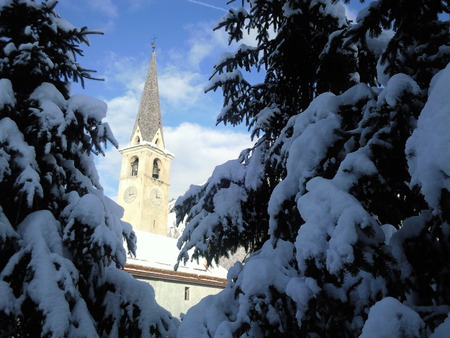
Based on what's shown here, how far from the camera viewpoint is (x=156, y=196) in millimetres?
46000

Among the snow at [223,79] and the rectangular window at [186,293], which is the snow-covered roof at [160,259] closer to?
the rectangular window at [186,293]

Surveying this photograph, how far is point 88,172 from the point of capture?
15.4 ft

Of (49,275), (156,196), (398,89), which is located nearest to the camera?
(398,89)

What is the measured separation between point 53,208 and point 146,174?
137ft

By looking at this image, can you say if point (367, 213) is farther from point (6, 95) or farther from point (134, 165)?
point (134, 165)

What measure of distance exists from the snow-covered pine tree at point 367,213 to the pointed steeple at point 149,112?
153 feet

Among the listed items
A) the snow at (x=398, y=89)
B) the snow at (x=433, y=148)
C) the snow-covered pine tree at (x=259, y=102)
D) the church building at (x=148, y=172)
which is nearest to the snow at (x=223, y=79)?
the snow-covered pine tree at (x=259, y=102)

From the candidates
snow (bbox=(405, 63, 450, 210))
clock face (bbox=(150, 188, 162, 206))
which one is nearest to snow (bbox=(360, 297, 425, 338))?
snow (bbox=(405, 63, 450, 210))

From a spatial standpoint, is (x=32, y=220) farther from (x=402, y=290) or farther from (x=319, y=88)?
(x=319, y=88)

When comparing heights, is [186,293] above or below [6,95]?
below

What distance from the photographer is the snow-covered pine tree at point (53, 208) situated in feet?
10.9

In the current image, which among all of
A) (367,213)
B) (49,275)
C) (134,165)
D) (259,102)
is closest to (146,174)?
(134,165)

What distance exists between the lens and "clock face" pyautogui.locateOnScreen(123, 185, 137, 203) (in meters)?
44.8

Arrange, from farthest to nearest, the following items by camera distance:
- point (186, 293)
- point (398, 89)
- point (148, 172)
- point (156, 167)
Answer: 1. point (156, 167)
2. point (148, 172)
3. point (186, 293)
4. point (398, 89)
